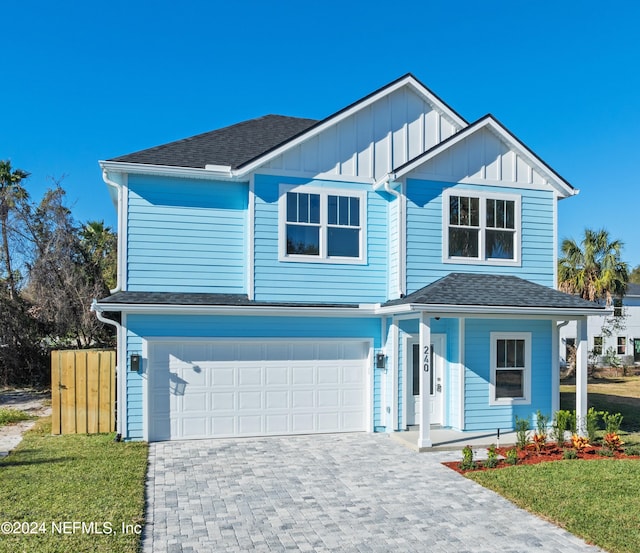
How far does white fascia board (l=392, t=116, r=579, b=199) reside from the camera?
39.9 feet

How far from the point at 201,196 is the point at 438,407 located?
7.06 metres

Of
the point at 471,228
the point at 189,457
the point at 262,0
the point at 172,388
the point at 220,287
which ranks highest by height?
the point at 262,0

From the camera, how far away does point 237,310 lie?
11.6 meters

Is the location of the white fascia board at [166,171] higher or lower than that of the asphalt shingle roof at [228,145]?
lower

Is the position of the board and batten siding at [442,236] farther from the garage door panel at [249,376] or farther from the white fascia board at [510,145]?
the garage door panel at [249,376]

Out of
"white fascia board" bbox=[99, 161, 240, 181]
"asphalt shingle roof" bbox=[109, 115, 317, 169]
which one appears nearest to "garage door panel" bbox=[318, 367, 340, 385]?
"white fascia board" bbox=[99, 161, 240, 181]

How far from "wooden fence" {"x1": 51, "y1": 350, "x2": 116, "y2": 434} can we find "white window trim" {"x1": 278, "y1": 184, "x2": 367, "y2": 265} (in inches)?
171

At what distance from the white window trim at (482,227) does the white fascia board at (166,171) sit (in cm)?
473

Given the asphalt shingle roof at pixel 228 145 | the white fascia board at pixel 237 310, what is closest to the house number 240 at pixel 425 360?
the white fascia board at pixel 237 310

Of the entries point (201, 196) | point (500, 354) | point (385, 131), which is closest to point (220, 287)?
point (201, 196)

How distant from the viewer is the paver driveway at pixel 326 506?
242 inches

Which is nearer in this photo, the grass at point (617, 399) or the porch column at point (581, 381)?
the porch column at point (581, 381)

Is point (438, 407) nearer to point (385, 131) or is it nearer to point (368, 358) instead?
point (368, 358)

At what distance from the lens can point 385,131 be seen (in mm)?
12992
